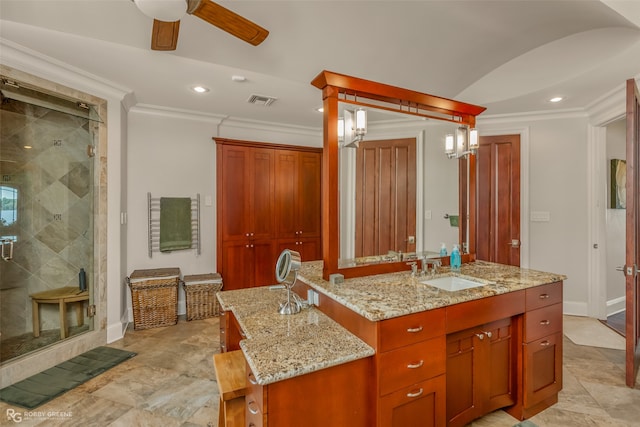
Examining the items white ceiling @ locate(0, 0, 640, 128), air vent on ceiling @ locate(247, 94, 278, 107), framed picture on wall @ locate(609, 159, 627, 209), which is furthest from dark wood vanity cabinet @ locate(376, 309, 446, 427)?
framed picture on wall @ locate(609, 159, 627, 209)

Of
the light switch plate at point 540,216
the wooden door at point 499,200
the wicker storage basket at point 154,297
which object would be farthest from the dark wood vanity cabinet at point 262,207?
the light switch plate at point 540,216

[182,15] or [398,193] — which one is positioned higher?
[182,15]

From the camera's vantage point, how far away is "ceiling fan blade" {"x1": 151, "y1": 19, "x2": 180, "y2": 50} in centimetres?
175

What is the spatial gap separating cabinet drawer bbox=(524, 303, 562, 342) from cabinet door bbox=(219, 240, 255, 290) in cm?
326

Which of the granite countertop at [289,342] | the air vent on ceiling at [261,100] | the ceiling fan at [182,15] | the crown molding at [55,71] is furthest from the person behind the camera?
the air vent on ceiling at [261,100]

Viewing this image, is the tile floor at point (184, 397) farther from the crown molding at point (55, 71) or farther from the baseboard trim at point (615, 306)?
the crown molding at point (55, 71)

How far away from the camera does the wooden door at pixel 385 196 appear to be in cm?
250

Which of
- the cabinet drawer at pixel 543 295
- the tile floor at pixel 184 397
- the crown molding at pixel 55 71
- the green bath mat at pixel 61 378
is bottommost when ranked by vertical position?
the tile floor at pixel 184 397

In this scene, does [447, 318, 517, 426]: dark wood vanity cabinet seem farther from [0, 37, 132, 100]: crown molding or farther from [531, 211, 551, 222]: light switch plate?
[0, 37, 132, 100]: crown molding

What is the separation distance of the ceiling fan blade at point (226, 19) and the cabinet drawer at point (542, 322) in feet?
7.96

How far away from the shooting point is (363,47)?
269 cm

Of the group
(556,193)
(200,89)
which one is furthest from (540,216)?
(200,89)

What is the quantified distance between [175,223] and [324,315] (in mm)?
2769

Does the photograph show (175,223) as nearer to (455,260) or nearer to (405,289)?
(405,289)
